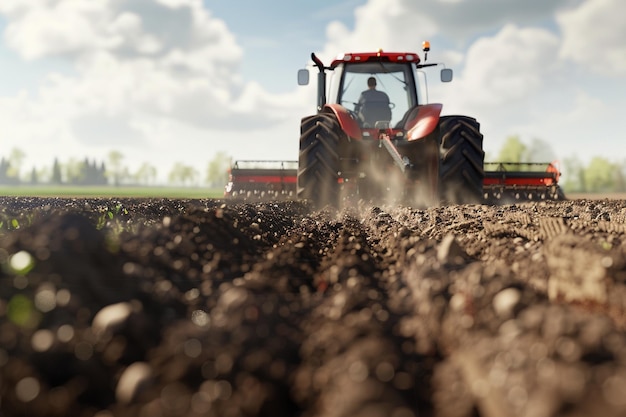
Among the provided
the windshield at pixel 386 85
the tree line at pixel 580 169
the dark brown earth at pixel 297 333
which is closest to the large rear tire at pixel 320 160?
the windshield at pixel 386 85

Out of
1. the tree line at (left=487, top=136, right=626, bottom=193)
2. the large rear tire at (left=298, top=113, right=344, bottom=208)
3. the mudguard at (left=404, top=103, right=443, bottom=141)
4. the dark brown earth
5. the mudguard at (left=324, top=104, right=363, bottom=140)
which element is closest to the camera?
the dark brown earth

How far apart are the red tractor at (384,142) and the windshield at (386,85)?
0.06ft

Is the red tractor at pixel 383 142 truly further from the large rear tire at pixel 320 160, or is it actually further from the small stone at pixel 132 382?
the small stone at pixel 132 382

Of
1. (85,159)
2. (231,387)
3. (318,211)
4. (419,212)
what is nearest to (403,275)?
(231,387)

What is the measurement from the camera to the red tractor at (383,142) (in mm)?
8500

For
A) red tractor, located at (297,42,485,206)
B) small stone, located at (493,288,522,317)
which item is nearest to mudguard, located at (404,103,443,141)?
red tractor, located at (297,42,485,206)

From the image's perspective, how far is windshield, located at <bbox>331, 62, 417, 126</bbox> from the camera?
9.63 m

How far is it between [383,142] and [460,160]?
1214mm

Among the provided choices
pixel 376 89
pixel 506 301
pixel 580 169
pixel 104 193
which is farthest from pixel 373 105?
pixel 580 169

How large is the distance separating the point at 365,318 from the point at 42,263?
60.2 inches

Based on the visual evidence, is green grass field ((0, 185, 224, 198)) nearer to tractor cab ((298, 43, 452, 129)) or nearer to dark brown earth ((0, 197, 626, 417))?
tractor cab ((298, 43, 452, 129))

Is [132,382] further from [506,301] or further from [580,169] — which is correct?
[580,169]

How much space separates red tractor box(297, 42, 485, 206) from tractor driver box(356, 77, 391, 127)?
0.02m

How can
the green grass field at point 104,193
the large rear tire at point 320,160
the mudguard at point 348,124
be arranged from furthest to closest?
the green grass field at point 104,193 < the large rear tire at point 320,160 < the mudguard at point 348,124
